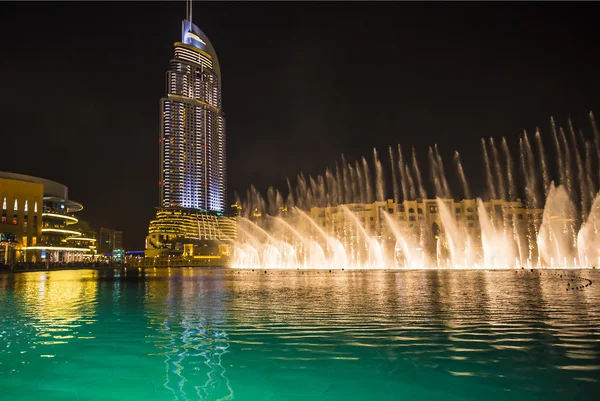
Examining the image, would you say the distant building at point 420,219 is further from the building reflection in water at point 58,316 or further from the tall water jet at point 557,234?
the building reflection in water at point 58,316

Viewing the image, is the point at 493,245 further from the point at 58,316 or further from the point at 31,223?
the point at 31,223

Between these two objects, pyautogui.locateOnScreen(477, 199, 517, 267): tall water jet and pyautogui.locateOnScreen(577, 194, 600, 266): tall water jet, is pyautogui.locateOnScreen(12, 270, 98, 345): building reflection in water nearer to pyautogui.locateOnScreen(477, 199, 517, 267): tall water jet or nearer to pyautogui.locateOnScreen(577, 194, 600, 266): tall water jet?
pyautogui.locateOnScreen(577, 194, 600, 266): tall water jet

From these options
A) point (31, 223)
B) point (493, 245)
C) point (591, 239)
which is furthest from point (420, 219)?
point (31, 223)

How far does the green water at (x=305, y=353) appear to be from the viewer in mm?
8100

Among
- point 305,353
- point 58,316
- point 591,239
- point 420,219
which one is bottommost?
point 305,353

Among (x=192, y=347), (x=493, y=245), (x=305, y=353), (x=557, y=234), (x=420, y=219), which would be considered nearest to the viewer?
(x=305, y=353)

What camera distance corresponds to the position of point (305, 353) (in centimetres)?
1079

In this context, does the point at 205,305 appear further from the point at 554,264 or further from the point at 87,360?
the point at 554,264

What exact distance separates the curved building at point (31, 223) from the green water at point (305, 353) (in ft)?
265

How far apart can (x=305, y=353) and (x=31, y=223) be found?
98.1m

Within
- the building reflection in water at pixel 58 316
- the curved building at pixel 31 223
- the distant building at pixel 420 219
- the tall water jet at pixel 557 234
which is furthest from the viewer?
the distant building at pixel 420 219

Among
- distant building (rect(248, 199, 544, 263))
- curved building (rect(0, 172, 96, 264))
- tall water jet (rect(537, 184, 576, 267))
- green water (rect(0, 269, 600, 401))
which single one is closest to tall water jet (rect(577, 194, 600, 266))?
tall water jet (rect(537, 184, 576, 267))

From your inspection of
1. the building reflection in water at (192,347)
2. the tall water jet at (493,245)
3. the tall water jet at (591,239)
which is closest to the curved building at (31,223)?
the building reflection in water at (192,347)

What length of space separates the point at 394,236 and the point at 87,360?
10015cm
